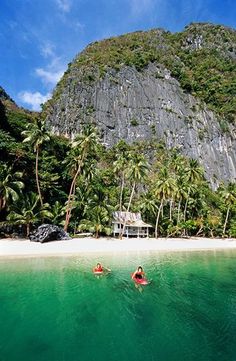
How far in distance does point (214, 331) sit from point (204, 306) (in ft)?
12.7

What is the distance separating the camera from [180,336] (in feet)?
43.7

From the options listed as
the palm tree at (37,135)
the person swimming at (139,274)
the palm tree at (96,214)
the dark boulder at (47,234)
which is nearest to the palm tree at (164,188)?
the palm tree at (96,214)

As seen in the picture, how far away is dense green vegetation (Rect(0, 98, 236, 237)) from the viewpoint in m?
44.7

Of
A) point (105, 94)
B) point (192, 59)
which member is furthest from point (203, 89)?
point (105, 94)

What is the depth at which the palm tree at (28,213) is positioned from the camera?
41688 millimetres

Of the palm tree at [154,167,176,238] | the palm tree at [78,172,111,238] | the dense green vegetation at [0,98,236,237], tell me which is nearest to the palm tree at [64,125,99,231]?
the dense green vegetation at [0,98,236,237]

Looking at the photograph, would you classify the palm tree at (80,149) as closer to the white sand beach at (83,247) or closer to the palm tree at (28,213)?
the palm tree at (28,213)

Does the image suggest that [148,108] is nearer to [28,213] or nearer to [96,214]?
[96,214]

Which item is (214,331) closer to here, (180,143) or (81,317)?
(81,317)

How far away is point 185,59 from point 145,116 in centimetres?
5959

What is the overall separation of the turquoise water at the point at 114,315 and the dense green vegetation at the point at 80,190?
17.6 meters

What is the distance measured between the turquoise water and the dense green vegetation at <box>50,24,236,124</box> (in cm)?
9429

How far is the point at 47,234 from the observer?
41.3 meters

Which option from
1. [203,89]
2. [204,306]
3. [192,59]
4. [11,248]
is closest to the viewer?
[204,306]
